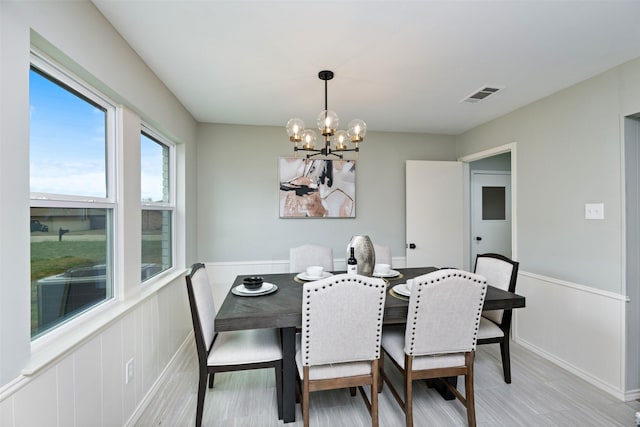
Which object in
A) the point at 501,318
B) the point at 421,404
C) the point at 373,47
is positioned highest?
the point at 373,47

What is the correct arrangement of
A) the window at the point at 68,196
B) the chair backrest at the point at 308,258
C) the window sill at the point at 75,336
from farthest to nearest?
the chair backrest at the point at 308,258 → the window at the point at 68,196 → the window sill at the point at 75,336

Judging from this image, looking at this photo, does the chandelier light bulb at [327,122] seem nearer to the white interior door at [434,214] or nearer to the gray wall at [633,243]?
the white interior door at [434,214]

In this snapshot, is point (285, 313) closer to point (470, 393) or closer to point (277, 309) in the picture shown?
point (277, 309)

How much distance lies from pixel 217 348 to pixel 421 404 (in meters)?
1.46

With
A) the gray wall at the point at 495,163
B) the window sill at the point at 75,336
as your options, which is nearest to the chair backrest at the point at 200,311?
the window sill at the point at 75,336

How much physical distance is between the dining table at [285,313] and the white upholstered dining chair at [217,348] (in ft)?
0.21

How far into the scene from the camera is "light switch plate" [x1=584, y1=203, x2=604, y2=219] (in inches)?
87.5

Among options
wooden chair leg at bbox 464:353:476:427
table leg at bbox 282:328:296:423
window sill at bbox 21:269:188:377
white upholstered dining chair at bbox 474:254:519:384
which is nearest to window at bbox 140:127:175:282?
window sill at bbox 21:269:188:377

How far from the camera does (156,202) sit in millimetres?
2527

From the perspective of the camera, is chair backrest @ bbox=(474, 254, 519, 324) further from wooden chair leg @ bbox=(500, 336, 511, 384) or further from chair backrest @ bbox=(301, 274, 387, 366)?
chair backrest @ bbox=(301, 274, 387, 366)

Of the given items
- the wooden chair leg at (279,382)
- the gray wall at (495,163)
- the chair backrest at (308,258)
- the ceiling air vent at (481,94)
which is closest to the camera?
the wooden chair leg at (279,382)

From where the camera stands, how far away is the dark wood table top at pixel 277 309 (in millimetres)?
1623

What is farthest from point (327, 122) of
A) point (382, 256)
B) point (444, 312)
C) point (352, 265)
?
point (382, 256)

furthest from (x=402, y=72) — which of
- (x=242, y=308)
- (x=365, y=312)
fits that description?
(x=242, y=308)
